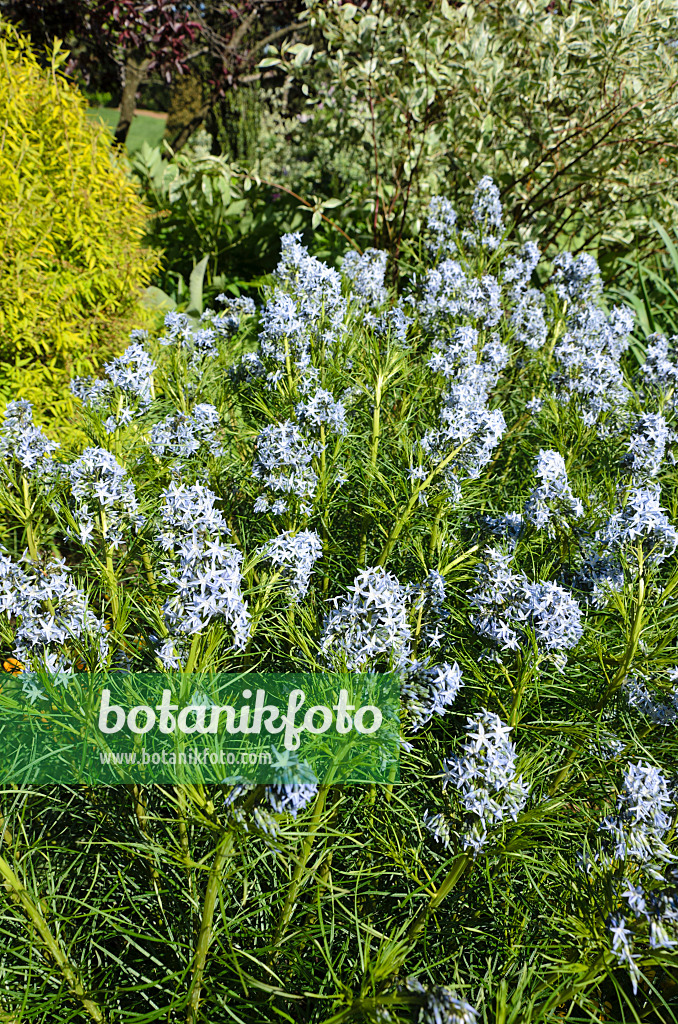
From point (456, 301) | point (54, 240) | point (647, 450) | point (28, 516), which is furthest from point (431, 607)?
point (54, 240)

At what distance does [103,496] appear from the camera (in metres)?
2.18

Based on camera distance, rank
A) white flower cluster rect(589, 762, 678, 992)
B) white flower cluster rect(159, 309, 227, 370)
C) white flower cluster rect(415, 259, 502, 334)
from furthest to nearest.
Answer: white flower cluster rect(415, 259, 502, 334) → white flower cluster rect(159, 309, 227, 370) → white flower cluster rect(589, 762, 678, 992)

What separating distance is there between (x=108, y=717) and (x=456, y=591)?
4.08ft

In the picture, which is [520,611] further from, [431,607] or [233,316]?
[233,316]

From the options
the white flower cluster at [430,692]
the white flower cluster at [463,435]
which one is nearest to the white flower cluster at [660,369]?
the white flower cluster at [463,435]

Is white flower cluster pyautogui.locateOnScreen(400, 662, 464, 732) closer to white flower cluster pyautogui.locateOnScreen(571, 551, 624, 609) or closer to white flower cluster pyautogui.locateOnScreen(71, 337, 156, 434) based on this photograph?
white flower cluster pyautogui.locateOnScreen(571, 551, 624, 609)

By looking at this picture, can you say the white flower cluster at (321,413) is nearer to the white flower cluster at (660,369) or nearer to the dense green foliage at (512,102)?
the white flower cluster at (660,369)

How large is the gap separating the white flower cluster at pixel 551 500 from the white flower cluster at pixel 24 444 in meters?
1.77

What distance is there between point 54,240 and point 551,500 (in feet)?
13.8

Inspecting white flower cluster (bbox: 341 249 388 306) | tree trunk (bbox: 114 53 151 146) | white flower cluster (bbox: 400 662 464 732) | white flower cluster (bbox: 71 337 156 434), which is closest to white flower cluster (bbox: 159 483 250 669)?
white flower cluster (bbox: 400 662 464 732)

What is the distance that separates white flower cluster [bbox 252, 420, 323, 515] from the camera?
7.39 feet

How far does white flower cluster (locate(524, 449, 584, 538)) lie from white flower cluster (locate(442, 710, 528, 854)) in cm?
78

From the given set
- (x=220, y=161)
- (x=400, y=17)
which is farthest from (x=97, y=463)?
(x=400, y=17)

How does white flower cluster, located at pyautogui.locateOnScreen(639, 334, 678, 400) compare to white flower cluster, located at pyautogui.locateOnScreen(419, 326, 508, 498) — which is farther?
white flower cluster, located at pyautogui.locateOnScreen(639, 334, 678, 400)
